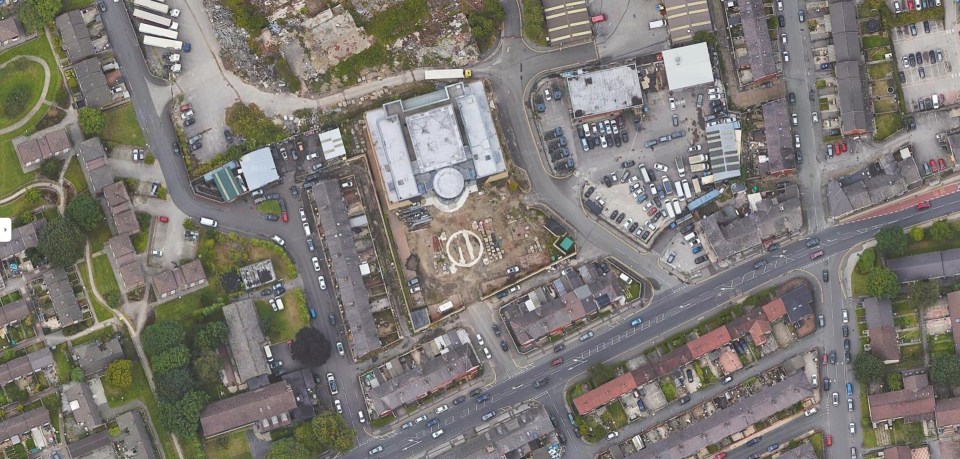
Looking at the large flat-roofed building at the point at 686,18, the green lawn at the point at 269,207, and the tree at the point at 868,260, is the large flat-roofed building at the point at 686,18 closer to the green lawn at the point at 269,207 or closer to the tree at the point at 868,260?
the tree at the point at 868,260

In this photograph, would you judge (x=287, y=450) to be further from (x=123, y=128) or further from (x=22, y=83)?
(x=22, y=83)

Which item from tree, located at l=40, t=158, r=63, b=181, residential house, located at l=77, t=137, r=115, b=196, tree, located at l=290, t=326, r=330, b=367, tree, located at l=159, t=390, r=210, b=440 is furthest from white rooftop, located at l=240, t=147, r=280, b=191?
tree, located at l=159, t=390, r=210, b=440

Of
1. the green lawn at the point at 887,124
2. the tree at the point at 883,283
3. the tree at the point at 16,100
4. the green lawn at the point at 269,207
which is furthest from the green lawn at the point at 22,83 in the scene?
the tree at the point at 883,283

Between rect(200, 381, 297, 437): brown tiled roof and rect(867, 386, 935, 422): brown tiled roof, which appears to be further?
rect(867, 386, 935, 422): brown tiled roof

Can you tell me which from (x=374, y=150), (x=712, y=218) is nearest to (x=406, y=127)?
(x=374, y=150)

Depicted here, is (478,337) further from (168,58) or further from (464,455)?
(168,58)

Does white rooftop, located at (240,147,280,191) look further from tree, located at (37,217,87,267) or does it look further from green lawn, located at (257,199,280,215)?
tree, located at (37,217,87,267)
